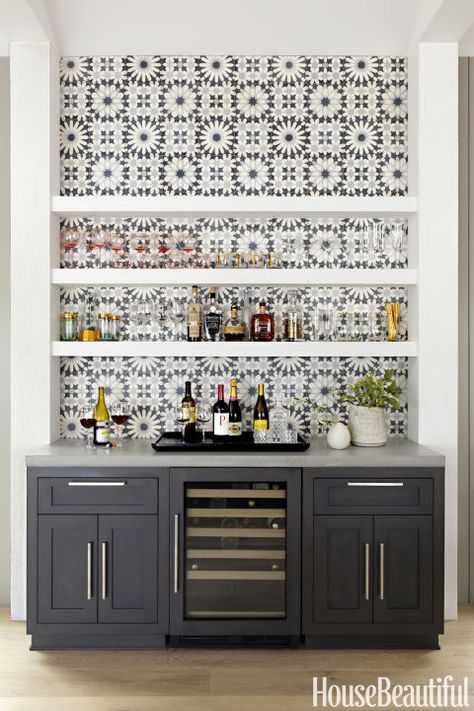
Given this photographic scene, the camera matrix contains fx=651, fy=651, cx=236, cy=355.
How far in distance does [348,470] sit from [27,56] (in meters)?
2.61

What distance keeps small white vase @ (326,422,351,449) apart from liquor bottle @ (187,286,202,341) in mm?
845

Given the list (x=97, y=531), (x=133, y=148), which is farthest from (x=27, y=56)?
(x=97, y=531)

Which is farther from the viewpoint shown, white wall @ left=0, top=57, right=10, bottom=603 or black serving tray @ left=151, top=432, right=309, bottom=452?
white wall @ left=0, top=57, right=10, bottom=603

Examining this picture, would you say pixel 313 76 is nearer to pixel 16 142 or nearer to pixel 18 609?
pixel 16 142

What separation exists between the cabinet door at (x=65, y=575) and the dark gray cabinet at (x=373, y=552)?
0.98 m

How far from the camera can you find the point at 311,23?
131 inches

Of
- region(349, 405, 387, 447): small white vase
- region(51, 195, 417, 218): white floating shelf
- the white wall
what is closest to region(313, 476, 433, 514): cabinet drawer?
region(349, 405, 387, 447): small white vase

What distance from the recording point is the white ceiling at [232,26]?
324 cm

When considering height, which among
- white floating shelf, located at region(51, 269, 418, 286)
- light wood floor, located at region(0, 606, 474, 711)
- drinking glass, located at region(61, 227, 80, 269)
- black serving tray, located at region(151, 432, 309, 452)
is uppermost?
drinking glass, located at region(61, 227, 80, 269)

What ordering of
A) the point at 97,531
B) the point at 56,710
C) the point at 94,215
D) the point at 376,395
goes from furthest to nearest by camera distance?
the point at 94,215
the point at 376,395
the point at 97,531
the point at 56,710

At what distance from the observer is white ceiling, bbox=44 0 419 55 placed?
3.24 m

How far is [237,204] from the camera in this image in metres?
3.35

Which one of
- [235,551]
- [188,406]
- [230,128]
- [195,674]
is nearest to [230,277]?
[188,406]

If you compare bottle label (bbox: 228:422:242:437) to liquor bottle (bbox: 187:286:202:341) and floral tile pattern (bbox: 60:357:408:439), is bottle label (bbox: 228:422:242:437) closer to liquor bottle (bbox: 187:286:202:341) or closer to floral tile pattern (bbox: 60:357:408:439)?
floral tile pattern (bbox: 60:357:408:439)
